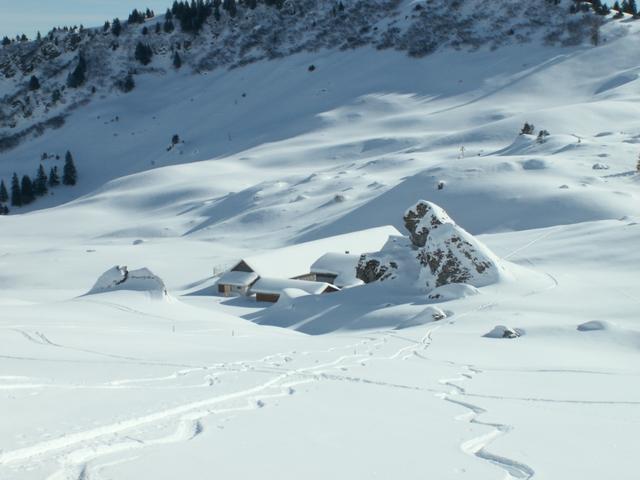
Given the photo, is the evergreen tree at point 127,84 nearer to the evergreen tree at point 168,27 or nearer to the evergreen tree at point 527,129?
the evergreen tree at point 168,27

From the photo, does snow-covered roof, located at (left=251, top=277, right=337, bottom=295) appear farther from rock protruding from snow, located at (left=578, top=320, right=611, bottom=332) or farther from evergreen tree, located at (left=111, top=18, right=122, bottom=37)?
evergreen tree, located at (left=111, top=18, right=122, bottom=37)

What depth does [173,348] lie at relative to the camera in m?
19.6

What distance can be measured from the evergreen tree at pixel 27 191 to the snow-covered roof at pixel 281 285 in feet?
286

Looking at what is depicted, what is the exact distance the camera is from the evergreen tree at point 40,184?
126m

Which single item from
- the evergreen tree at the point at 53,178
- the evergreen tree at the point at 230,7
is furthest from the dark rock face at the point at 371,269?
the evergreen tree at the point at 230,7

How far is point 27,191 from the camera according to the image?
12475 cm

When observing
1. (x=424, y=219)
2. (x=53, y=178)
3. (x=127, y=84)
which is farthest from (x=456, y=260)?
(x=127, y=84)

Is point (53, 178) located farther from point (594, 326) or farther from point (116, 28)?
point (594, 326)

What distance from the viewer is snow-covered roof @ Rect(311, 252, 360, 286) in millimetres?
52094

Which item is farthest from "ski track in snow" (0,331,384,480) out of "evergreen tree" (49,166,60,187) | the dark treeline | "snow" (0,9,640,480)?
"evergreen tree" (49,166,60,187)

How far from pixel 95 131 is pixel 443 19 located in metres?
73.6

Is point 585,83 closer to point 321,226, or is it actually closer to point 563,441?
point 321,226

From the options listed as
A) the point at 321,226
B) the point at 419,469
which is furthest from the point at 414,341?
the point at 321,226

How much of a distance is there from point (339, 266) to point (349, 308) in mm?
15463
